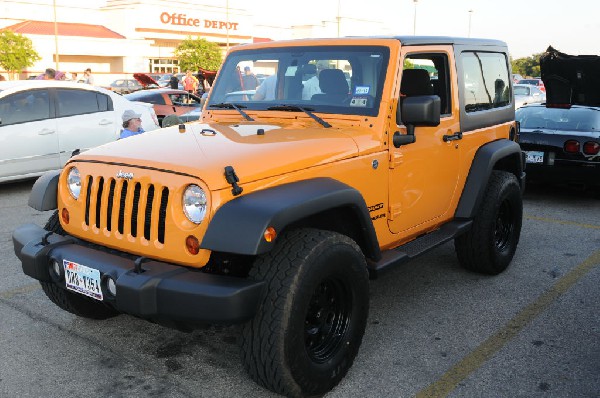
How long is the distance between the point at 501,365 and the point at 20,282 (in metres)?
3.68

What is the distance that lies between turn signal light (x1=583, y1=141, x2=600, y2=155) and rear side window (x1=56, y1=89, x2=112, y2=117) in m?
Result: 6.76

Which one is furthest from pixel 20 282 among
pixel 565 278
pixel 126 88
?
pixel 126 88

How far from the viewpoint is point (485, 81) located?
5.19 meters

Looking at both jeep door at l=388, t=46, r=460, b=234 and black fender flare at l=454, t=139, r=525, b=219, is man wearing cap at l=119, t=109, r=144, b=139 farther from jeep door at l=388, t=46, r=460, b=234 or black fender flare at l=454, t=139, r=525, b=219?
black fender flare at l=454, t=139, r=525, b=219

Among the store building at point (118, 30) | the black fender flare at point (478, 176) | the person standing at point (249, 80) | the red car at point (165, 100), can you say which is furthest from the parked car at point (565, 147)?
the store building at point (118, 30)

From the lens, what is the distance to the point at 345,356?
3.41 metres

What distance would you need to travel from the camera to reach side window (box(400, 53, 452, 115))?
4242 mm

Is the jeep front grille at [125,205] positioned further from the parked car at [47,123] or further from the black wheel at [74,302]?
the parked car at [47,123]

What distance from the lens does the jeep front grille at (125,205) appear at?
3098mm

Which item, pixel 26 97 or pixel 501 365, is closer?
pixel 501 365

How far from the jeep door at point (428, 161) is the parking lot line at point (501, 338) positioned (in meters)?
Answer: 0.88

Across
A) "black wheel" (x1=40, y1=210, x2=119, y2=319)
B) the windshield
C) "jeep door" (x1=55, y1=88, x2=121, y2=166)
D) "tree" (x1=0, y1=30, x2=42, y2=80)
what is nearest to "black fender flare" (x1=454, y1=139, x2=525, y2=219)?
the windshield

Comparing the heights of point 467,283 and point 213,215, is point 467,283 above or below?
below

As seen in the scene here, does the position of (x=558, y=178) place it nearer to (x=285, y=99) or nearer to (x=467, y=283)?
(x=467, y=283)
